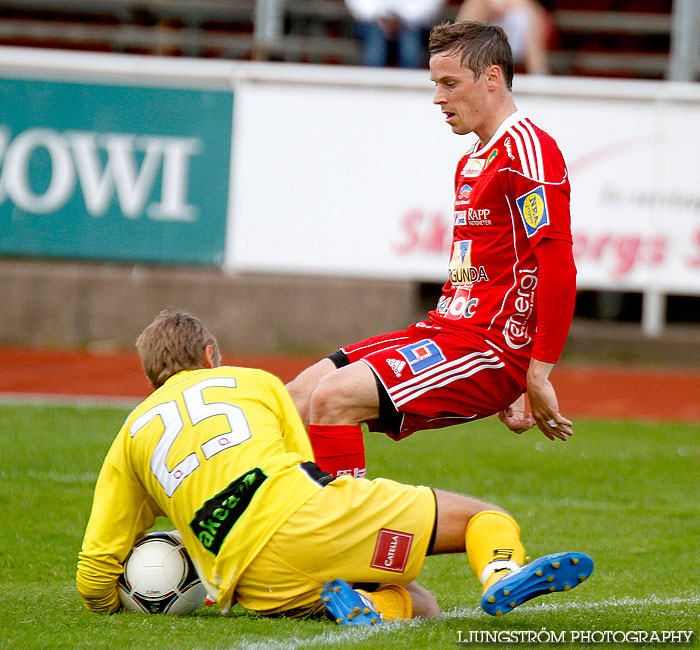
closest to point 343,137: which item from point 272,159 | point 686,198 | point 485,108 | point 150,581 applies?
point 272,159

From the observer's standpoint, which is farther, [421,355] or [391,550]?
[421,355]

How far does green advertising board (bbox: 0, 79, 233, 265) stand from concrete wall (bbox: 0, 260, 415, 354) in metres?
0.22

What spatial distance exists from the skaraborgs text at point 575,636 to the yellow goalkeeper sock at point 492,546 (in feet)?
0.62

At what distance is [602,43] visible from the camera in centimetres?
1596

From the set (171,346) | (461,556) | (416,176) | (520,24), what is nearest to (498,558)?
(171,346)

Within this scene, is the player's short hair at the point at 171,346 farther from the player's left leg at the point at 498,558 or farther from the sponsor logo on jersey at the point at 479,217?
the sponsor logo on jersey at the point at 479,217

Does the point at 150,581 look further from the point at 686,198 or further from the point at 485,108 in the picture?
the point at 686,198

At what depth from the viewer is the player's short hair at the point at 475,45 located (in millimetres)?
4578

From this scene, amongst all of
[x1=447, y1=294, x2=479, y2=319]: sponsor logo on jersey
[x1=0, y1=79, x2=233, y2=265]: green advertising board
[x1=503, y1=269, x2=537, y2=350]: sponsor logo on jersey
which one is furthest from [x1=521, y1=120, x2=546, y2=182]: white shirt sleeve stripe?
[x1=0, y1=79, x2=233, y2=265]: green advertising board

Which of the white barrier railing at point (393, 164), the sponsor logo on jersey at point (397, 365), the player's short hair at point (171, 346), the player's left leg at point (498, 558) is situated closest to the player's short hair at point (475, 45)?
the sponsor logo on jersey at point (397, 365)

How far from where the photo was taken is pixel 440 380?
448 centimetres

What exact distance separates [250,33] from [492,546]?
42.6 feet

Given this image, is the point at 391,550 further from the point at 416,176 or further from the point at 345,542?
the point at 416,176

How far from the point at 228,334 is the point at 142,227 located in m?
1.39
